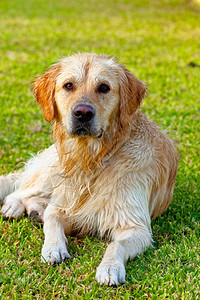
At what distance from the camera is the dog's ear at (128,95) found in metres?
3.99

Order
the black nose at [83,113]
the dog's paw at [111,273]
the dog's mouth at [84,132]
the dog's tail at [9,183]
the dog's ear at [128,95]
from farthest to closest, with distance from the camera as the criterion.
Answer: the dog's tail at [9,183]
the dog's ear at [128,95]
the dog's mouth at [84,132]
the black nose at [83,113]
the dog's paw at [111,273]

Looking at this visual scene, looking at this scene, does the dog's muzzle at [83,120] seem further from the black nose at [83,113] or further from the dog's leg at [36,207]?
the dog's leg at [36,207]

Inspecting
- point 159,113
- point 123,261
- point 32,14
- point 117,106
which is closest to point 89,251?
point 123,261

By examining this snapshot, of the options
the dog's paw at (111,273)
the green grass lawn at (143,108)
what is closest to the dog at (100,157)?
the green grass lawn at (143,108)

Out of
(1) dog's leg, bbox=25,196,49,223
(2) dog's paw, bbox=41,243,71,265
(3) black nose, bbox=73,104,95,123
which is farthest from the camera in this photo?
(1) dog's leg, bbox=25,196,49,223

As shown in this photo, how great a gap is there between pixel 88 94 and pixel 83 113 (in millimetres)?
210

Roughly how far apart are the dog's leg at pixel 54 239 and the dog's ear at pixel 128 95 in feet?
3.23

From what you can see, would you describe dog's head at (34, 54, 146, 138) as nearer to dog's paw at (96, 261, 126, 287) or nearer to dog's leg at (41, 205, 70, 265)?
dog's leg at (41, 205, 70, 265)

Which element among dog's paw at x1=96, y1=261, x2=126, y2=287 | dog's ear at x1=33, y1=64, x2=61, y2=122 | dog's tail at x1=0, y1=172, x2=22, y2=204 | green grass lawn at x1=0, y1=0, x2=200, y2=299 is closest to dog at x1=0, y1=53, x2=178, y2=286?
dog's ear at x1=33, y1=64, x2=61, y2=122

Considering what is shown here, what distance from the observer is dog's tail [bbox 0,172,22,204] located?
4859mm

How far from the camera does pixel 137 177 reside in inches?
160

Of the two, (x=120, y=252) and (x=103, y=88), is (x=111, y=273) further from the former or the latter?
(x=103, y=88)

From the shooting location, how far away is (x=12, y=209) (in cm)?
438

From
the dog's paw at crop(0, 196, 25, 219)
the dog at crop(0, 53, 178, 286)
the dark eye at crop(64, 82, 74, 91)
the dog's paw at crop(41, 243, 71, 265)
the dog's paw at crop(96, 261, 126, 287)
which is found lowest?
the dog's paw at crop(0, 196, 25, 219)
